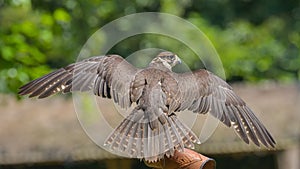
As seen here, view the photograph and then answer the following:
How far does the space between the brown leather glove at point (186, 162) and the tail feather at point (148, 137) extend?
0.12 metres

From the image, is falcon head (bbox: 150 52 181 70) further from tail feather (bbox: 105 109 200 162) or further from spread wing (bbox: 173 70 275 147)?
tail feather (bbox: 105 109 200 162)

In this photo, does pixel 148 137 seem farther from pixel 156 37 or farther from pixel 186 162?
pixel 156 37

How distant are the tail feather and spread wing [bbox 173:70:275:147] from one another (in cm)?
22

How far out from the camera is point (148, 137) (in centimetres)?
572

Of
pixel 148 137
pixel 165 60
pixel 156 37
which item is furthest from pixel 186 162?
pixel 156 37

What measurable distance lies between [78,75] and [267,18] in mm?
17611

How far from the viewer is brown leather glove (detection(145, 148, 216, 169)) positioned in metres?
5.09

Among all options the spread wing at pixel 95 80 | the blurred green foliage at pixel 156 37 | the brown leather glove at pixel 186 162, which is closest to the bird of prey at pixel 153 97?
the spread wing at pixel 95 80

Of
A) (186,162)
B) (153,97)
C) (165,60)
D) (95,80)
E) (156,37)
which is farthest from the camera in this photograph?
(156,37)

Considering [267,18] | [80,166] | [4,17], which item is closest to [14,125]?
[80,166]

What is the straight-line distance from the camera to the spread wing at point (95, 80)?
604cm

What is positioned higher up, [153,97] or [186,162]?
[153,97]

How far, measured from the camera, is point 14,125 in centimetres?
1571

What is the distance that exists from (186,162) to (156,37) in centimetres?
1179
